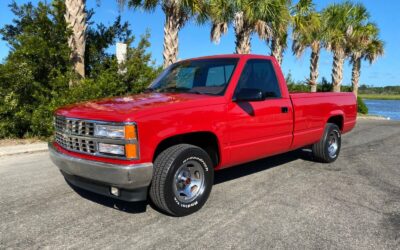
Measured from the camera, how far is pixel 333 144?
702 cm

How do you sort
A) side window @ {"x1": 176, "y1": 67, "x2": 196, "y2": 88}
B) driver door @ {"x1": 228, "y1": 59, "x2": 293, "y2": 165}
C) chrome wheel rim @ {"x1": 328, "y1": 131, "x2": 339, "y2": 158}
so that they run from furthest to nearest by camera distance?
chrome wheel rim @ {"x1": 328, "y1": 131, "x2": 339, "y2": 158} < side window @ {"x1": 176, "y1": 67, "x2": 196, "y2": 88} < driver door @ {"x1": 228, "y1": 59, "x2": 293, "y2": 165}

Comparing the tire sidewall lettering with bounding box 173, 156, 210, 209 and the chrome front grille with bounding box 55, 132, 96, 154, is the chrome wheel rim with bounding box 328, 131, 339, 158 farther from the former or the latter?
the chrome front grille with bounding box 55, 132, 96, 154

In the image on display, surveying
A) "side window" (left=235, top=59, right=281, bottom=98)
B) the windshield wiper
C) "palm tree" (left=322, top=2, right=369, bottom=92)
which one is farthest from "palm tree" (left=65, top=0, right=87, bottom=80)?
"palm tree" (left=322, top=2, right=369, bottom=92)

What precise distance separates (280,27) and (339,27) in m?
8.04

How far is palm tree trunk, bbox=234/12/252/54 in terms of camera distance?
53.8ft

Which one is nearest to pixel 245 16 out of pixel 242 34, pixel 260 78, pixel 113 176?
pixel 242 34

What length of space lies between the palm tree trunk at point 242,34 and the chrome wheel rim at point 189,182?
1301 centimetres

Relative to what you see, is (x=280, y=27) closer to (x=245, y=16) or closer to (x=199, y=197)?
(x=245, y=16)

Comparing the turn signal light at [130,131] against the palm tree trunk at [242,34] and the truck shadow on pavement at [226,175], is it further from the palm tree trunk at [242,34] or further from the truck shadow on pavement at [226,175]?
the palm tree trunk at [242,34]

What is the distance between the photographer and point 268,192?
196 inches

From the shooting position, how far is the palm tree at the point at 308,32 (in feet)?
65.1

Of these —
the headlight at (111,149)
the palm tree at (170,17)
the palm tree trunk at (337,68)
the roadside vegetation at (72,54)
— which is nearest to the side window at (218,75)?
the headlight at (111,149)

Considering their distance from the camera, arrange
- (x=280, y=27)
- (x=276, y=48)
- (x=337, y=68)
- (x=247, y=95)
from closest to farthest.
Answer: (x=247, y=95), (x=280, y=27), (x=276, y=48), (x=337, y=68)

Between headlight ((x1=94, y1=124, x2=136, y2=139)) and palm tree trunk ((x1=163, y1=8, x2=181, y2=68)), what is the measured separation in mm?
9394
